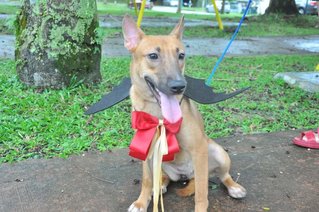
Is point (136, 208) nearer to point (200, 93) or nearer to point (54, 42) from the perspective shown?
point (200, 93)

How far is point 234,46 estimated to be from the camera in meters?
11.2

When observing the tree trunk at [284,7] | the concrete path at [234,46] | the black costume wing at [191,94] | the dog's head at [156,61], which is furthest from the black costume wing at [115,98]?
the tree trunk at [284,7]

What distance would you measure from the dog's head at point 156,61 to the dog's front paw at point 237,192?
3.45 ft

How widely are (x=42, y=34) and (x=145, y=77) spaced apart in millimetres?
3455

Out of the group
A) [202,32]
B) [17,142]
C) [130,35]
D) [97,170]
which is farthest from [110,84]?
[202,32]

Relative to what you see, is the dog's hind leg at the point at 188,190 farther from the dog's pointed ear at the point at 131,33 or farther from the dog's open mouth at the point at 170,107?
the dog's pointed ear at the point at 131,33

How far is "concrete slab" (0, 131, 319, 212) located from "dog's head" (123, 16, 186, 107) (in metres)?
0.99

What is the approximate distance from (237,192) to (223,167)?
24cm

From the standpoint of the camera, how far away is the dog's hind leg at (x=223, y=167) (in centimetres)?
321

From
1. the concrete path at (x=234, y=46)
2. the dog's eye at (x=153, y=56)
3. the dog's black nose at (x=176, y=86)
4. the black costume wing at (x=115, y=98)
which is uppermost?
the dog's eye at (x=153, y=56)

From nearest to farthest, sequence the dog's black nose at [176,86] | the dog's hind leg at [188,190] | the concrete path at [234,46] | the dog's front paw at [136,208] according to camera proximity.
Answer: the dog's black nose at [176,86]
the dog's front paw at [136,208]
the dog's hind leg at [188,190]
the concrete path at [234,46]

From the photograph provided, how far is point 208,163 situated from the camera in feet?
10.5

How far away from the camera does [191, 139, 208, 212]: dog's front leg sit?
2.92 metres

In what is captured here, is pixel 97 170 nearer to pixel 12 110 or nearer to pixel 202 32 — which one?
pixel 12 110
